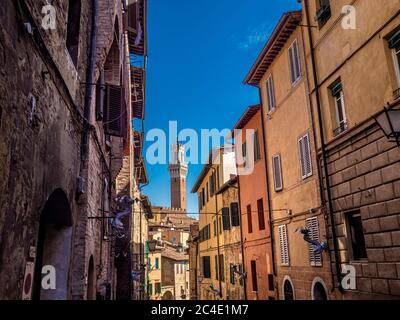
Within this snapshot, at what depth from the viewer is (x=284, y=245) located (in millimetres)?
14438

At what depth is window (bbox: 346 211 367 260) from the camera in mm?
9594

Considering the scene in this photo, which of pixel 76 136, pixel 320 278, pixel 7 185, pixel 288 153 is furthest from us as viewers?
pixel 288 153

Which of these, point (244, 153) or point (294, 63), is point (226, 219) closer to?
point (244, 153)

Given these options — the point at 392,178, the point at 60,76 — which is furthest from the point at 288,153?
the point at 60,76

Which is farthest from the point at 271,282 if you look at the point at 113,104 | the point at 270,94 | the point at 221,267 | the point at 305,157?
the point at 113,104

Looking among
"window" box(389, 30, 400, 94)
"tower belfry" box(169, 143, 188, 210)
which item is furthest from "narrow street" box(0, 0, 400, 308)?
"tower belfry" box(169, 143, 188, 210)

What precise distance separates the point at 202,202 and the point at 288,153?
20751mm

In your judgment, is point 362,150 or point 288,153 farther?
point 288,153

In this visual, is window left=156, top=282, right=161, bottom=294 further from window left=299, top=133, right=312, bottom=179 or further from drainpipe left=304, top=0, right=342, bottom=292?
drainpipe left=304, top=0, right=342, bottom=292

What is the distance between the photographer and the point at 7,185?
3912mm

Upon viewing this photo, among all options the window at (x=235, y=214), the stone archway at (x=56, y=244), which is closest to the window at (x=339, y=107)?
the stone archway at (x=56, y=244)

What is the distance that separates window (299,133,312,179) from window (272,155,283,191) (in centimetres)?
207
